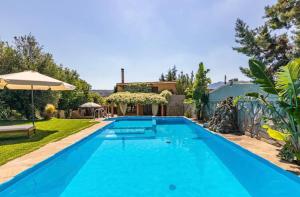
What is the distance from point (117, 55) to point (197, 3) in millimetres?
9861

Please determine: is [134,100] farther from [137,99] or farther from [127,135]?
[127,135]

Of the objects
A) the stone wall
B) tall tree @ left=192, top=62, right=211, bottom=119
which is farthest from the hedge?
tall tree @ left=192, top=62, right=211, bottom=119

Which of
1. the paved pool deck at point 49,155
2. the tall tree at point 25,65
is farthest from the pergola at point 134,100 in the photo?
the paved pool deck at point 49,155

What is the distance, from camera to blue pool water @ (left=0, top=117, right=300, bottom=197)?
181 inches

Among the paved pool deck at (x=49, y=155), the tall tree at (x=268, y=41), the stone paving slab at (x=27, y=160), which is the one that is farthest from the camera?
the tall tree at (x=268, y=41)

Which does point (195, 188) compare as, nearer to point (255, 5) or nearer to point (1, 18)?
point (255, 5)

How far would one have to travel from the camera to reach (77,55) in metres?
20.2

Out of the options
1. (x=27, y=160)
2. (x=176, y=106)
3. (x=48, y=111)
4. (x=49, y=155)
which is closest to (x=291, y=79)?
(x=49, y=155)

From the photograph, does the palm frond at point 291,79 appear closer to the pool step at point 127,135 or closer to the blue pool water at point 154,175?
the blue pool water at point 154,175

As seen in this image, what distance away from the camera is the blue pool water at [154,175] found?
4.60 m

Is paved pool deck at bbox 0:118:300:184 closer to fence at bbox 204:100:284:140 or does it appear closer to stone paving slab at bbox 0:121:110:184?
stone paving slab at bbox 0:121:110:184

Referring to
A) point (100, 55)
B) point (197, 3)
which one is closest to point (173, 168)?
point (197, 3)

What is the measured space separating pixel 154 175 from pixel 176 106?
19.8m

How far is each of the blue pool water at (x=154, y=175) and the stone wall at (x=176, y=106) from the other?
16471 millimetres
